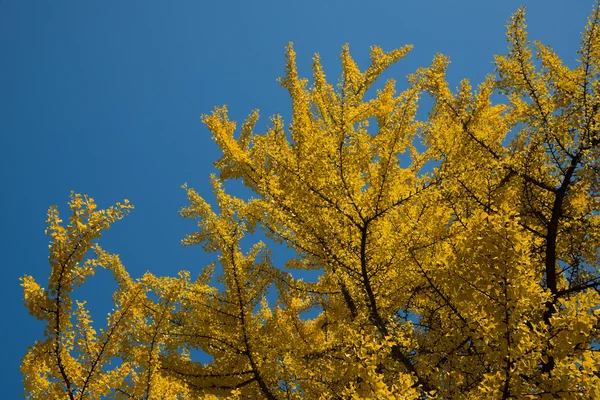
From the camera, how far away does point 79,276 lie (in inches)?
112

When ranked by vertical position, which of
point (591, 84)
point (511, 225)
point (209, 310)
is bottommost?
point (511, 225)

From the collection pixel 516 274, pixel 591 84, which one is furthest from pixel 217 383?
pixel 591 84

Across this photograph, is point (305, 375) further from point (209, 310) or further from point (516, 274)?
point (516, 274)

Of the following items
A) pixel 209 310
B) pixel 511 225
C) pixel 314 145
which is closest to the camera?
pixel 511 225

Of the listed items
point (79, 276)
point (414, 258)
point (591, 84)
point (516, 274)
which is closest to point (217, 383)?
point (79, 276)

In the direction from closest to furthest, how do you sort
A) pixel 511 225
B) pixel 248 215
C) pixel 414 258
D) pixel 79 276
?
pixel 511 225, pixel 79 276, pixel 414 258, pixel 248 215

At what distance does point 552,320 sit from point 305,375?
2017 millimetres

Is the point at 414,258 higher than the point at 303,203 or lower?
lower

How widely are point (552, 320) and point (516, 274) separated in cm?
34

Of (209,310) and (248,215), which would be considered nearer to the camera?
(209,310)

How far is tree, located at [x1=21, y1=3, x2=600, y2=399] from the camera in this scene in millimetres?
2244

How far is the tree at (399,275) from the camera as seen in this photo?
2.24 m

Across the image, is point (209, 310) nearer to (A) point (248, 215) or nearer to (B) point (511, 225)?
(A) point (248, 215)

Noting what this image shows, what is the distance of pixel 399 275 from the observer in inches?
131
